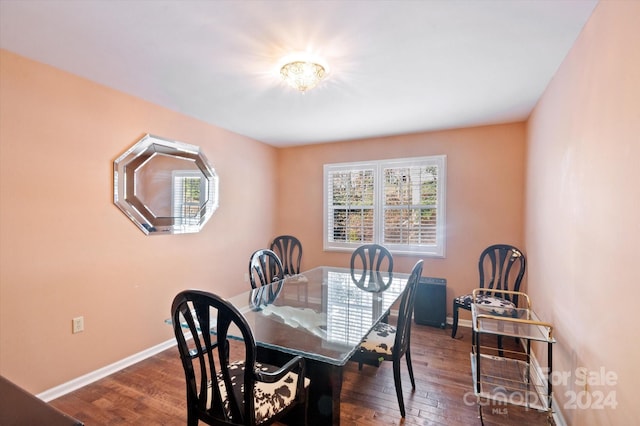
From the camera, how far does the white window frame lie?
3.84m

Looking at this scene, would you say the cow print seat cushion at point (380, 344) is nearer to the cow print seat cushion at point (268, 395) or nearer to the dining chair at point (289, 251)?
the cow print seat cushion at point (268, 395)

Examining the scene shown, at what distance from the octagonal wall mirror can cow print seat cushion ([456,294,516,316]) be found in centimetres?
298

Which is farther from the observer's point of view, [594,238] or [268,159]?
[268,159]

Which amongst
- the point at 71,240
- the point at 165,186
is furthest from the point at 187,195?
the point at 71,240

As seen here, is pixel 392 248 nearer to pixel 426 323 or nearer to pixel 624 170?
pixel 426 323

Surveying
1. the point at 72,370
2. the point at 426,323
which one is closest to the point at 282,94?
the point at 72,370

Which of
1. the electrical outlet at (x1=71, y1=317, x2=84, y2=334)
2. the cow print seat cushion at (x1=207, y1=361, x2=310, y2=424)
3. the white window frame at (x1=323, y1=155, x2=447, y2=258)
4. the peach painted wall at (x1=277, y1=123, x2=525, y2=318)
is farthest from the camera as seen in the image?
the white window frame at (x1=323, y1=155, x2=447, y2=258)

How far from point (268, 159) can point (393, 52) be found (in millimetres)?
2995

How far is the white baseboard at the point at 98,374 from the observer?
2.24m

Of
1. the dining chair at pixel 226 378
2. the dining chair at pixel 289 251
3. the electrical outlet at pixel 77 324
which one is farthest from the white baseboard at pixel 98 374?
the dining chair at pixel 289 251

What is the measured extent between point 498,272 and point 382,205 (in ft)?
5.18

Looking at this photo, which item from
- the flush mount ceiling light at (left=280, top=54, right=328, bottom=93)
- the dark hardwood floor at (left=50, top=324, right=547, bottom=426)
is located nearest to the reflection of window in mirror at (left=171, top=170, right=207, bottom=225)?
the dark hardwood floor at (left=50, top=324, right=547, bottom=426)

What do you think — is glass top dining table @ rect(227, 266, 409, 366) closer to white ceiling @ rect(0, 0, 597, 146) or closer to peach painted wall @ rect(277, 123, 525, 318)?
peach painted wall @ rect(277, 123, 525, 318)

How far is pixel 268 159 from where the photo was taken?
185 inches
